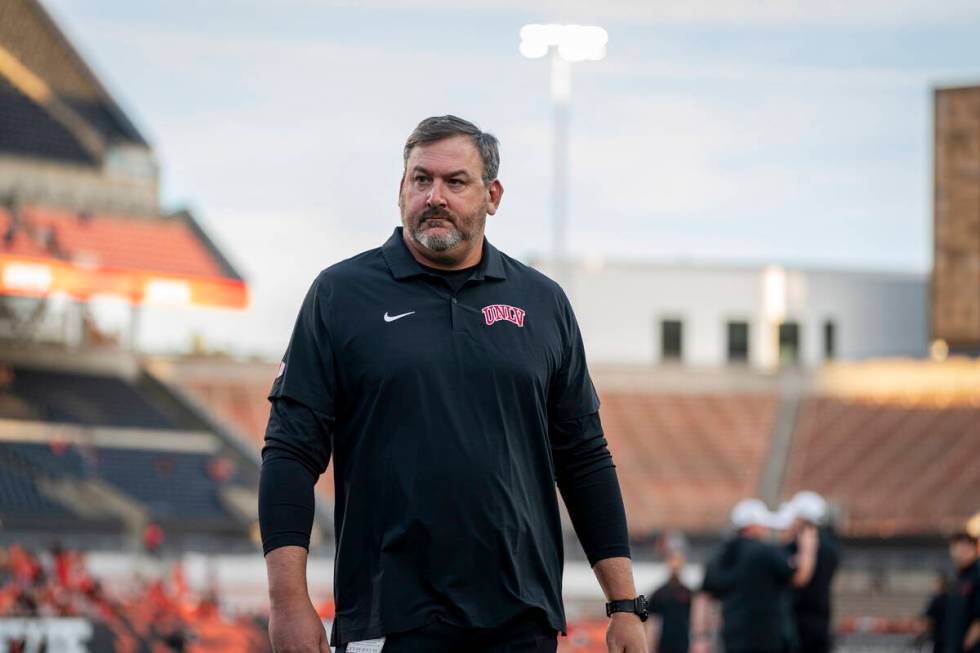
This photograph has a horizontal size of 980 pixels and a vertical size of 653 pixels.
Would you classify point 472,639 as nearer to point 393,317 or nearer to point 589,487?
point 589,487

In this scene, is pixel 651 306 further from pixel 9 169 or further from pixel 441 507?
pixel 441 507

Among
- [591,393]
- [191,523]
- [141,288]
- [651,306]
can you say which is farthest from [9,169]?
[591,393]

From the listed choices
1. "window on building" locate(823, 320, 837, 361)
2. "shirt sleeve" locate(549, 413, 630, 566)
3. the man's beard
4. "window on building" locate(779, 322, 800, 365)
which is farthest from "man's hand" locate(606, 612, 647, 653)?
"window on building" locate(823, 320, 837, 361)

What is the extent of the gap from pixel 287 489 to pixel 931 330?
13.9 metres

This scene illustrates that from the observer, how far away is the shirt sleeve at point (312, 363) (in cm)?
380

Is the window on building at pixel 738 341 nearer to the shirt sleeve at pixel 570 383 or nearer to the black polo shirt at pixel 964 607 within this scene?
the black polo shirt at pixel 964 607

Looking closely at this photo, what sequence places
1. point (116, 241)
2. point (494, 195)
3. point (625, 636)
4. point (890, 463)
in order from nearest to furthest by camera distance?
point (625, 636) → point (494, 195) → point (116, 241) → point (890, 463)

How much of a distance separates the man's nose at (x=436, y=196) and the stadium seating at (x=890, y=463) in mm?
35934

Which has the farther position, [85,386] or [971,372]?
[971,372]

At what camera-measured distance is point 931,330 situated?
55.0 feet

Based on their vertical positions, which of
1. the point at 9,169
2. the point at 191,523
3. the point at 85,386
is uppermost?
the point at 9,169

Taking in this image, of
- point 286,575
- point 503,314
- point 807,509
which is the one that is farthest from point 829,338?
point 286,575

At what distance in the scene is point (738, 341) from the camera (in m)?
58.8

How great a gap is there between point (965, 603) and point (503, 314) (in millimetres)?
8793
